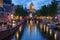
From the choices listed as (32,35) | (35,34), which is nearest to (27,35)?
(32,35)

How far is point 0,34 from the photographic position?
28.0 m

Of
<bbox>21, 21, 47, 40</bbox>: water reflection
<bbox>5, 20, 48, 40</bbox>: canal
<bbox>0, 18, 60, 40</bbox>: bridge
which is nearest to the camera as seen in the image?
<bbox>0, 18, 60, 40</bbox>: bridge

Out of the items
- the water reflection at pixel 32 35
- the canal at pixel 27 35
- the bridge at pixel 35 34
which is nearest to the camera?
the bridge at pixel 35 34

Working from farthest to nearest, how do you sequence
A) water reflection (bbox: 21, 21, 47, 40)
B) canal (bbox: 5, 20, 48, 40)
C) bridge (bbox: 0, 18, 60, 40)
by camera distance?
water reflection (bbox: 21, 21, 47, 40), canal (bbox: 5, 20, 48, 40), bridge (bbox: 0, 18, 60, 40)

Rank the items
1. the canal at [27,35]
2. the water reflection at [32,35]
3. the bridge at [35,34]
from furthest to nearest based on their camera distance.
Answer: the water reflection at [32,35]
the canal at [27,35]
the bridge at [35,34]

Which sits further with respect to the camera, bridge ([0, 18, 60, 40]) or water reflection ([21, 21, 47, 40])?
water reflection ([21, 21, 47, 40])

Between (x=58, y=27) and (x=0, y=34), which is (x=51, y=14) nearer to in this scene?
(x=58, y=27)

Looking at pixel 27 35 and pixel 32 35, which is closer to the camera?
pixel 27 35

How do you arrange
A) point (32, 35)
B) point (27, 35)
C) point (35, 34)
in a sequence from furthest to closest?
point (35, 34) → point (32, 35) → point (27, 35)

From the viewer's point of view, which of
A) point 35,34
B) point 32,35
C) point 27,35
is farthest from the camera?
point 35,34

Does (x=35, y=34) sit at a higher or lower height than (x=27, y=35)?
lower

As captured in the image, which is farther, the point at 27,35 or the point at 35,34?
the point at 35,34

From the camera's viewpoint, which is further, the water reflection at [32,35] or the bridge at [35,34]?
the water reflection at [32,35]

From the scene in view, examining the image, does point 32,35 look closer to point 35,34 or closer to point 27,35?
point 27,35
